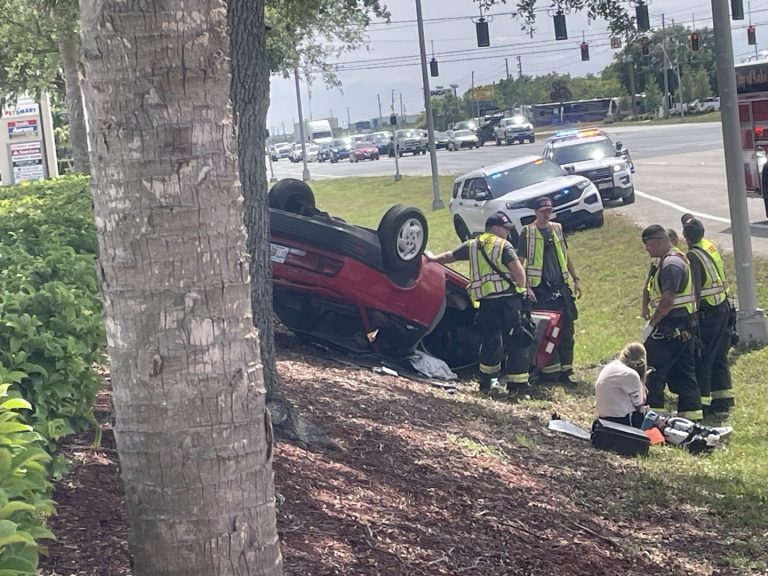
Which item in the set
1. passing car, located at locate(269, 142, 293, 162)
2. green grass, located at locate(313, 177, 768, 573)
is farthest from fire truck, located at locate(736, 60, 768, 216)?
passing car, located at locate(269, 142, 293, 162)

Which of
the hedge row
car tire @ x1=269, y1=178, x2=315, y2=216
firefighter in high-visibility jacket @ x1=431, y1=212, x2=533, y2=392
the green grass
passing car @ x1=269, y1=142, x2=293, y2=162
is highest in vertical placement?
passing car @ x1=269, y1=142, x2=293, y2=162

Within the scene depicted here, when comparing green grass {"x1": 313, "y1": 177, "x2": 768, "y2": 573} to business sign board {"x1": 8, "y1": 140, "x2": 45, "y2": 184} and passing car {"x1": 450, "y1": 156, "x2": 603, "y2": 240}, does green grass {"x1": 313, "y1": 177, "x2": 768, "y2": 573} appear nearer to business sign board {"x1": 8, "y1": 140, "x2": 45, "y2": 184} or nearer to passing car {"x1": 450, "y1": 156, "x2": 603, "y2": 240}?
passing car {"x1": 450, "y1": 156, "x2": 603, "y2": 240}

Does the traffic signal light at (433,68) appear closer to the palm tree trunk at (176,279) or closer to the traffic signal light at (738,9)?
the traffic signal light at (738,9)

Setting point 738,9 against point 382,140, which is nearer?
point 738,9

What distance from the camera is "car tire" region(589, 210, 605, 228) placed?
69.6 ft

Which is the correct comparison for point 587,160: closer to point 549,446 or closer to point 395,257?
point 395,257

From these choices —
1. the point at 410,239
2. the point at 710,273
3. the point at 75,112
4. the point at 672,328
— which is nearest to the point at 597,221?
the point at 75,112

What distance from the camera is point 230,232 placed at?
265 cm

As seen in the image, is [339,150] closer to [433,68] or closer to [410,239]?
[433,68]

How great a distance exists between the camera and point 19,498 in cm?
273

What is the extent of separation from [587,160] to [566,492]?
19.7 meters

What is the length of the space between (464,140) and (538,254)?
200ft

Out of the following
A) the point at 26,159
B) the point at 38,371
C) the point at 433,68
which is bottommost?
the point at 38,371

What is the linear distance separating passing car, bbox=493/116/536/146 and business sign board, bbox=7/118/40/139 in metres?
33.3
